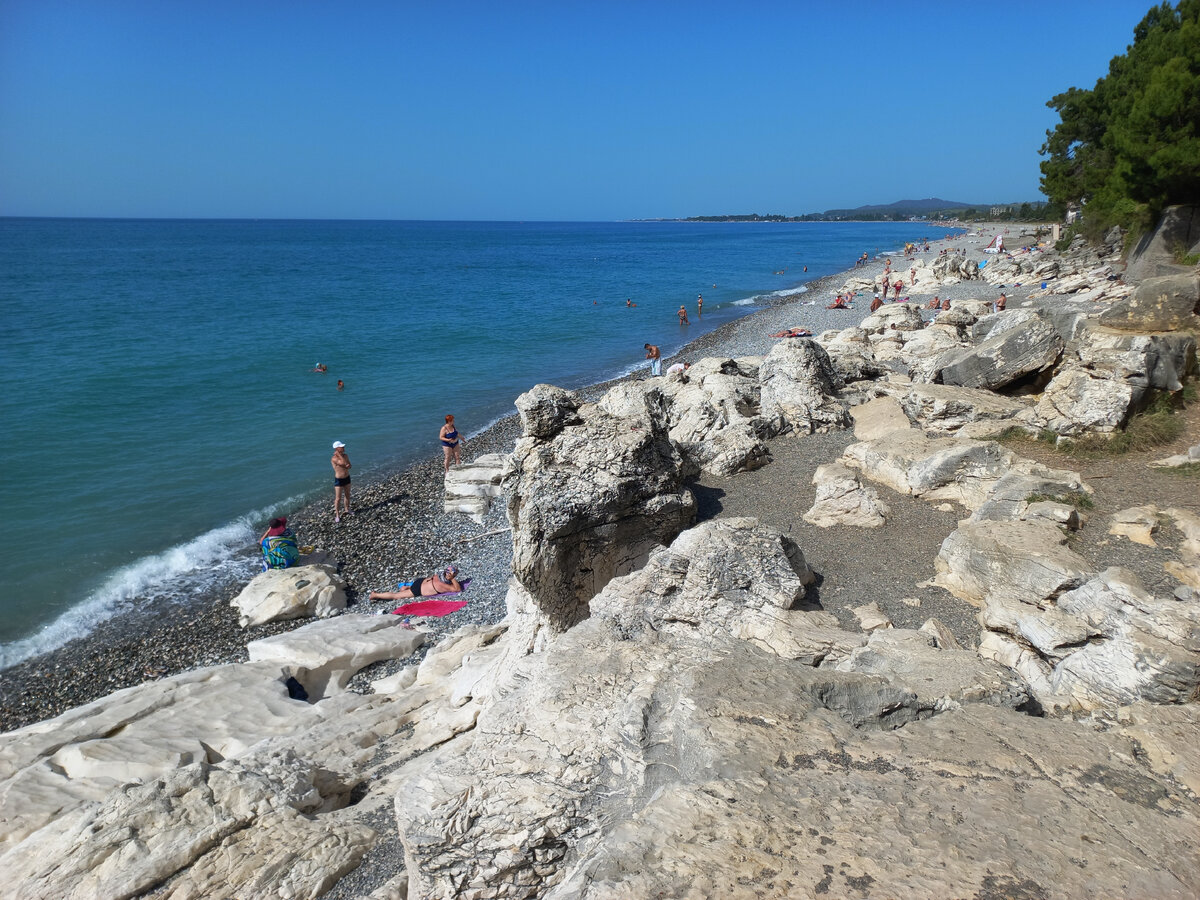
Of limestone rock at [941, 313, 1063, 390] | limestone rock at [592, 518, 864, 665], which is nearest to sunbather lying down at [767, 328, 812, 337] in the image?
limestone rock at [941, 313, 1063, 390]

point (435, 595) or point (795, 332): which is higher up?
point (795, 332)

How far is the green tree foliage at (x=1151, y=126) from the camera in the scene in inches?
994

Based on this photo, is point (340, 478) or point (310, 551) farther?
point (340, 478)

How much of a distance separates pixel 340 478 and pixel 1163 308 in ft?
58.2

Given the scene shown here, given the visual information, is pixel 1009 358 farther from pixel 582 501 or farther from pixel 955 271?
pixel 955 271

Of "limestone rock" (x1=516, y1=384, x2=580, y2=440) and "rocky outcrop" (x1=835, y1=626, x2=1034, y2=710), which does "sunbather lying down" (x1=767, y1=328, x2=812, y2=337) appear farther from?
"rocky outcrop" (x1=835, y1=626, x2=1034, y2=710)

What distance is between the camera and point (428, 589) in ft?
43.1

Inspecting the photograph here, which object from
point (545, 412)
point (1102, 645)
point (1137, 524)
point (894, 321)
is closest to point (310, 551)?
point (545, 412)

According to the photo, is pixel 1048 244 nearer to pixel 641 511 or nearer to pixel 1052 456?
pixel 1052 456

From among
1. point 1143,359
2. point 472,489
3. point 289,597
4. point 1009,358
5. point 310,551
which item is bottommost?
point 310,551

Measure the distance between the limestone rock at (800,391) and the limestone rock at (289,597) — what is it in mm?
9223

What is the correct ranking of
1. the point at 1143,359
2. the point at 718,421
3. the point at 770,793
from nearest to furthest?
the point at 770,793
the point at 1143,359
the point at 718,421

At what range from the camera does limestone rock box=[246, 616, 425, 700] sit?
33.4ft

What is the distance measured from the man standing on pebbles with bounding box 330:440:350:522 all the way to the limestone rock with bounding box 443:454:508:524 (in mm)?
2317
